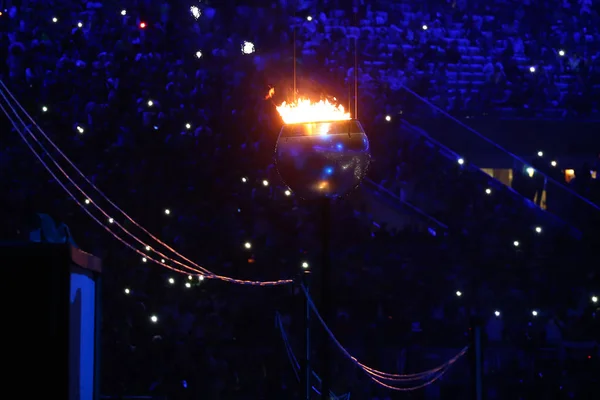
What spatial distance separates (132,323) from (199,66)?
4058mm

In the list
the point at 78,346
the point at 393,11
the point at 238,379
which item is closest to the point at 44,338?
the point at 78,346

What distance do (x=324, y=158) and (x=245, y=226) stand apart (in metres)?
4.44

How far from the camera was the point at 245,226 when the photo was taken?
38.2ft

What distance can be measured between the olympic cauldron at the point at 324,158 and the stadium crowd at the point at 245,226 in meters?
3.38

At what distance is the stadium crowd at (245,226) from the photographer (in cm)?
1086

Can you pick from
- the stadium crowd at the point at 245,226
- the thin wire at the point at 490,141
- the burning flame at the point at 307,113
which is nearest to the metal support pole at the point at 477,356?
the burning flame at the point at 307,113

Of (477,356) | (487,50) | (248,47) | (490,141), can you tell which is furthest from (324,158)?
(487,50)

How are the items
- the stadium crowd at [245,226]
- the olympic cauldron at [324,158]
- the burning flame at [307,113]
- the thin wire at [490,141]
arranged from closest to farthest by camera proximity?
1. the olympic cauldron at [324,158]
2. the burning flame at [307,113]
3. the stadium crowd at [245,226]
4. the thin wire at [490,141]

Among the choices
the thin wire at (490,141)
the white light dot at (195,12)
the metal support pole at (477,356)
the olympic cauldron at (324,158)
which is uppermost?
the white light dot at (195,12)

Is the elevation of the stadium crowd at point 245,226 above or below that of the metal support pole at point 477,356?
above

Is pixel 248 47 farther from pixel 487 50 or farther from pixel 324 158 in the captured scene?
pixel 324 158

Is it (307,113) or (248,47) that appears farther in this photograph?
(248,47)

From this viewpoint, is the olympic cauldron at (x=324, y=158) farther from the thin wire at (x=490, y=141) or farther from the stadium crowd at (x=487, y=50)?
the stadium crowd at (x=487, y=50)

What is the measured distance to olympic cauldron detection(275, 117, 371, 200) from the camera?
291 inches
